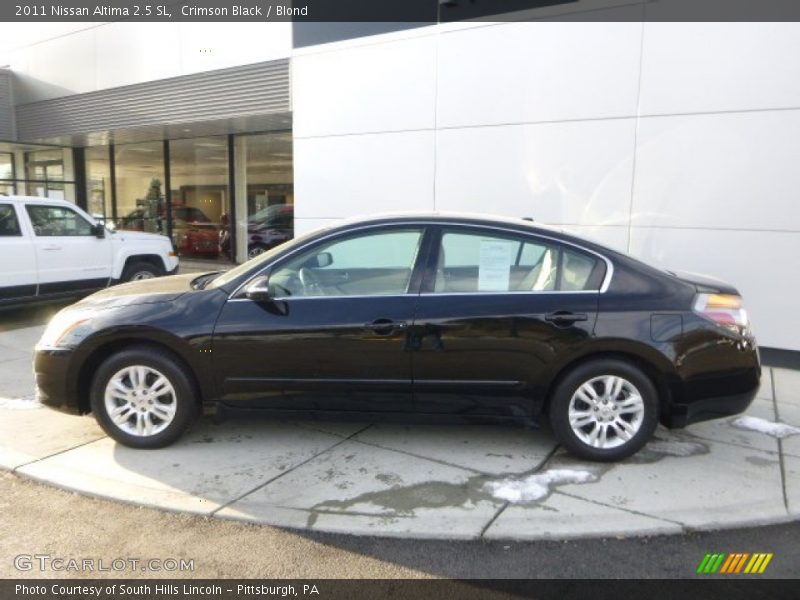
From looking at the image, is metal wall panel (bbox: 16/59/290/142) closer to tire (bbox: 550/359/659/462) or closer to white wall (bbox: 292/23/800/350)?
white wall (bbox: 292/23/800/350)

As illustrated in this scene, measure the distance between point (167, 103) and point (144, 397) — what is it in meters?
9.54

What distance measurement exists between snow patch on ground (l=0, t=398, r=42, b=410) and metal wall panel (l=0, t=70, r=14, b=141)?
13.0 m

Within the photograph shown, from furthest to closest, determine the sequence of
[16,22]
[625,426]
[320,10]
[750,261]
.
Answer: [16,22], [320,10], [750,261], [625,426]

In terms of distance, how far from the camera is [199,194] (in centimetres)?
1517

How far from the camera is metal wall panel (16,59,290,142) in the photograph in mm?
10656

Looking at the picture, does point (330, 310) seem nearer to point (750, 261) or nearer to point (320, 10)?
point (750, 261)

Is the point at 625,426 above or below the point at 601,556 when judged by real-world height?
above

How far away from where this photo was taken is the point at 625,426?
4070 mm

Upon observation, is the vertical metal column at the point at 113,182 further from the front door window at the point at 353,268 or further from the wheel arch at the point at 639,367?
the wheel arch at the point at 639,367

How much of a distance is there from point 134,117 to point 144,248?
4.39 metres

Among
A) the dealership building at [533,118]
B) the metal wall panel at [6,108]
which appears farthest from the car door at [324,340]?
the metal wall panel at [6,108]

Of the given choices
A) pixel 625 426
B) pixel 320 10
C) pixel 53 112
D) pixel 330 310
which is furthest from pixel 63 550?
pixel 53 112

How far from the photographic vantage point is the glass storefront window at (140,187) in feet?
52.6

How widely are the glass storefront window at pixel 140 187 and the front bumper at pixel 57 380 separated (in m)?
12.6
